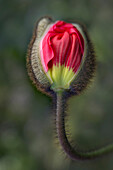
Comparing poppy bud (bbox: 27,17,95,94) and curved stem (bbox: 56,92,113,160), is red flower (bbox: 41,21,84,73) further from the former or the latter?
curved stem (bbox: 56,92,113,160)

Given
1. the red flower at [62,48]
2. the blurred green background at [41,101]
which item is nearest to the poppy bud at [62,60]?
the red flower at [62,48]

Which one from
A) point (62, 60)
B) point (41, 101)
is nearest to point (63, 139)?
point (62, 60)

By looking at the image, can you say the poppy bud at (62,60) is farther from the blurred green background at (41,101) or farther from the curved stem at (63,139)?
the blurred green background at (41,101)

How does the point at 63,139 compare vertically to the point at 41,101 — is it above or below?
above

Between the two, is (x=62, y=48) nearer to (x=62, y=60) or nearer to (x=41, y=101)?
(x=62, y=60)

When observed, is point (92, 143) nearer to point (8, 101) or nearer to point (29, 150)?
point (29, 150)

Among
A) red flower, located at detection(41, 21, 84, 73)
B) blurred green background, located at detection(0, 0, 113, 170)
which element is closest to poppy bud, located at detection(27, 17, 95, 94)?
red flower, located at detection(41, 21, 84, 73)
